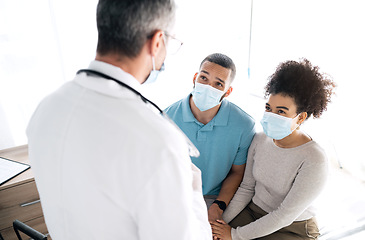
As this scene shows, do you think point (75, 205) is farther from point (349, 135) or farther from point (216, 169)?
point (349, 135)

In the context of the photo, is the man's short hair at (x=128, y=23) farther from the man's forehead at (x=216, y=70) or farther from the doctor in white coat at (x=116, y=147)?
the man's forehead at (x=216, y=70)

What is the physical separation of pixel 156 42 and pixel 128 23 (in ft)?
0.26

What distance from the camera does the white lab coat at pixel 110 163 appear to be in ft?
1.79

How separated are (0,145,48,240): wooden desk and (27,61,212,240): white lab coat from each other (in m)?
1.02

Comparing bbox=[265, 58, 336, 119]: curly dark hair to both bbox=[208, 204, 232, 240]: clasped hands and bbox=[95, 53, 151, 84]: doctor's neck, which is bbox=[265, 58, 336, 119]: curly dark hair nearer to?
bbox=[208, 204, 232, 240]: clasped hands

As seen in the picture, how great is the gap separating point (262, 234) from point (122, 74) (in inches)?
38.1

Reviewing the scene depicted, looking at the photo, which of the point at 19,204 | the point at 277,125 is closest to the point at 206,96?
the point at 277,125

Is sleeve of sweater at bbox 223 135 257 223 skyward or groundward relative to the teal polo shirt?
groundward

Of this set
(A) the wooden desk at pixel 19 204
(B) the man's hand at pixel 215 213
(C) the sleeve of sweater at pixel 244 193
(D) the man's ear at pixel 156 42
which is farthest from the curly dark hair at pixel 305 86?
(A) the wooden desk at pixel 19 204

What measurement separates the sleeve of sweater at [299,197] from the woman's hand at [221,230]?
0.08m

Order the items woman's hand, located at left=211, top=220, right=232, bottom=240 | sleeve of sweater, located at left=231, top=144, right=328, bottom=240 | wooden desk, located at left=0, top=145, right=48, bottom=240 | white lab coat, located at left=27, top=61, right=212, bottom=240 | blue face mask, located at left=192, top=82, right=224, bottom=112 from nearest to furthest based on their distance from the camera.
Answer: white lab coat, located at left=27, top=61, right=212, bottom=240 → sleeve of sweater, located at left=231, top=144, right=328, bottom=240 → woman's hand, located at left=211, top=220, right=232, bottom=240 → blue face mask, located at left=192, top=82, right=224, bottom=112 → wooden desk, located at left=0, top=145, right=48, bottom=240

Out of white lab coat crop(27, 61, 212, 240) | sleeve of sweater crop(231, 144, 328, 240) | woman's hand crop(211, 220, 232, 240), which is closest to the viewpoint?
white lab coat crop(27, 61, 212, 240)

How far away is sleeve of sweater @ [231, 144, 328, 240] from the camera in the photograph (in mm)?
1097

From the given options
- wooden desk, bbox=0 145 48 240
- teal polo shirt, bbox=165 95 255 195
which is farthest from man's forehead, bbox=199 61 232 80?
wooden desk, bbox=0 145 48 240
